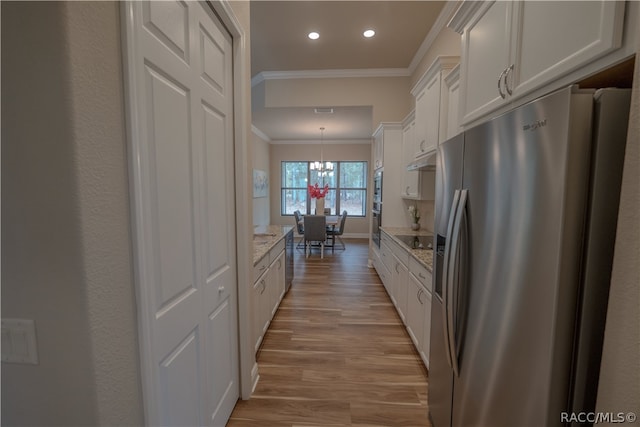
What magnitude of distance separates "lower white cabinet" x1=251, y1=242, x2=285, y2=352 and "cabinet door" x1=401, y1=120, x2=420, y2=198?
1853 mm

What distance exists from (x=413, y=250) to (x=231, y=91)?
1.95 m

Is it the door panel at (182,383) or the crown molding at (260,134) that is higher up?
the crown molding at (260,134)

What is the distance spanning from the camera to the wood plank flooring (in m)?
1.80

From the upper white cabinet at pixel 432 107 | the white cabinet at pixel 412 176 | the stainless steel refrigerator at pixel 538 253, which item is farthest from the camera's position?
the white cabinet at pixel 412 176

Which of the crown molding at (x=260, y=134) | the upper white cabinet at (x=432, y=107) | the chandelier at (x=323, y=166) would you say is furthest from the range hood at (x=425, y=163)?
the chandelier at (x=323, y=166)

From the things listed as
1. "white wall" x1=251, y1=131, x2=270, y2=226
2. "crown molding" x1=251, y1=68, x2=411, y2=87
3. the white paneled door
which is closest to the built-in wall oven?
"crown molding" x1=251, y1=68, x2=411, y2=87

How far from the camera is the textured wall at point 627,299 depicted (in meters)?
0.63

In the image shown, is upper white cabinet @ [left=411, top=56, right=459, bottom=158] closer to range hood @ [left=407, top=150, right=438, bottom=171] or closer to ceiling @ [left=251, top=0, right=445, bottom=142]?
range hood @ [left=407, top=150, right=438, bottom=171]

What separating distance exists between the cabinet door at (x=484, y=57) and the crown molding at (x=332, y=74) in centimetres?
306

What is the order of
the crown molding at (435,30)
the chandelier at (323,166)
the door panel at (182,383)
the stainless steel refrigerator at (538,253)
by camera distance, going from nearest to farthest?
the stainless steel refrigerator at (538,253) < the door panel at (182,383) < the crown molding at (435,30) < the chandelier at (323,166)

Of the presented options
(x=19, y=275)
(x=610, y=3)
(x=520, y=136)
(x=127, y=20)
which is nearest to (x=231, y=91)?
(x=127, y=20)

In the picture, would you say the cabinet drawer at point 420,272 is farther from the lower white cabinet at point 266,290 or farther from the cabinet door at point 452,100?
the lower white cabinet at point 266,290

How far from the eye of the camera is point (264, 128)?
7.04m

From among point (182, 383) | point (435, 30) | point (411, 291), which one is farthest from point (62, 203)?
point (435, 30)
